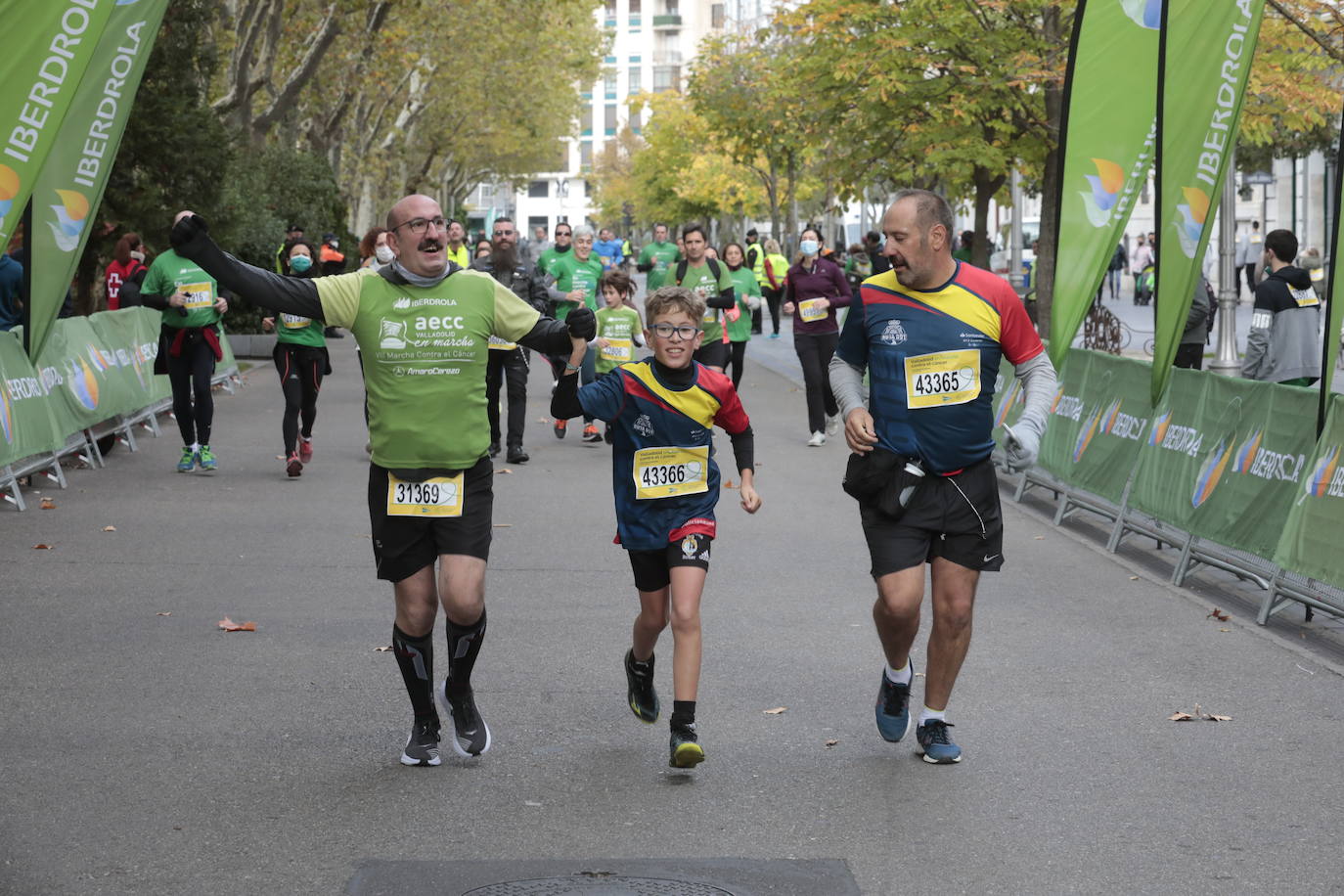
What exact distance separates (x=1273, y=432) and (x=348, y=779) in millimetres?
5504

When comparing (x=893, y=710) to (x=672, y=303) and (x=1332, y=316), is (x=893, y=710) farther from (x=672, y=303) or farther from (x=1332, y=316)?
(x=1332, y=316)

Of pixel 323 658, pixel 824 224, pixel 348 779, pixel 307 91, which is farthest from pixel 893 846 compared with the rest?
pixel 824 224

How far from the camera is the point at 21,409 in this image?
12.7 metres

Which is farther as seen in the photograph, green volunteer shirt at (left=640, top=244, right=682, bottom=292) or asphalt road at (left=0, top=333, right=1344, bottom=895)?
green volunteer shirt at (left=640, top=244, right=682, bottom=292)

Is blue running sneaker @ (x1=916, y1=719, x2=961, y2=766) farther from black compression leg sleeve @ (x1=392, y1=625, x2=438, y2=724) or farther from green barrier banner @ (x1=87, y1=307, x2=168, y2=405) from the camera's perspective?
green barrier banner @ (x1=87, y1=307, x2=168, y2=405)

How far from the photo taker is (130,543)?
11.0 meters

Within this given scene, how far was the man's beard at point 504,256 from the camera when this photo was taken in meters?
16.6

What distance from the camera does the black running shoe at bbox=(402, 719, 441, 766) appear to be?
20.2 ft

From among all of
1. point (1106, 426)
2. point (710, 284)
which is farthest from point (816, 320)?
point (1106, 426)

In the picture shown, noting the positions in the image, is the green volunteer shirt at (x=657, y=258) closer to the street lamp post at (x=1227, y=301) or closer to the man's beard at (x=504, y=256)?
the man's beard at (x=504, y=256)

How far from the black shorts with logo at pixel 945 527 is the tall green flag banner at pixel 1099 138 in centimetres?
358

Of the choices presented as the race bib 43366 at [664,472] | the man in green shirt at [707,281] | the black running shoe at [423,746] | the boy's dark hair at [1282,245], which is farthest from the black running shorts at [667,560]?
the man in green shirt at [707,281]

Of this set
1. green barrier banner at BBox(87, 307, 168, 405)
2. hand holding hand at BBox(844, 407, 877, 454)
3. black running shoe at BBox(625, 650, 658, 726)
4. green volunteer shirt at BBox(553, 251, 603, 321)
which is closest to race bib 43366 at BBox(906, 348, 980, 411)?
hand holding hand at BBox(844, 407, 877, 454)

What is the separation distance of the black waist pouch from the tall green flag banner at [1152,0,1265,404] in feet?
11.5
